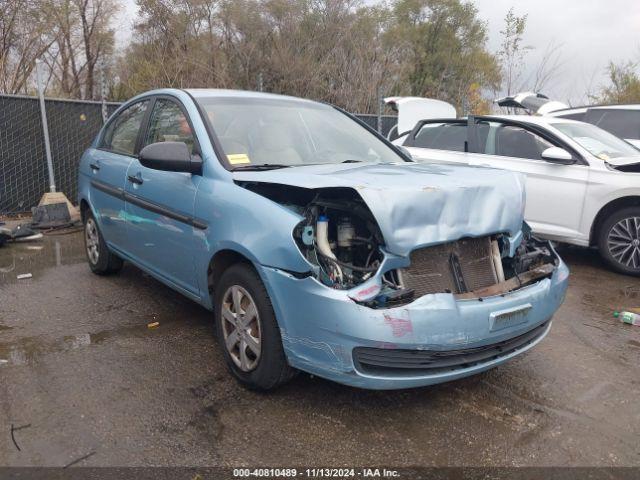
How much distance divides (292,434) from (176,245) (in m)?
1.52

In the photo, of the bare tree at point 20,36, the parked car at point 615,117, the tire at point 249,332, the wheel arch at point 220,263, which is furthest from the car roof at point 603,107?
the bare tree at point 20,36

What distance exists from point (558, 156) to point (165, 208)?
411 cm

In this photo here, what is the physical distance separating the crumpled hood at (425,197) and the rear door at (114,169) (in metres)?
1.65

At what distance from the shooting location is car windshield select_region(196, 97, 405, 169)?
3.40 m

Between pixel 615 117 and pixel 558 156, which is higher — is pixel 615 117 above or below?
above

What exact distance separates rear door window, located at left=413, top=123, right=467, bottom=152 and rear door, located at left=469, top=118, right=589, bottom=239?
0.23 meters

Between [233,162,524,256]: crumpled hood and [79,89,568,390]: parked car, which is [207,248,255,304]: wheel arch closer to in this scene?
[79,89,568,390]: parked car

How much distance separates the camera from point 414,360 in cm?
245

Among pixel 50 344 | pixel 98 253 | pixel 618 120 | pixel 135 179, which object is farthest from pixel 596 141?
pixel 50 344

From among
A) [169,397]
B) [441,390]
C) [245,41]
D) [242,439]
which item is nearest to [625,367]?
[441,390]

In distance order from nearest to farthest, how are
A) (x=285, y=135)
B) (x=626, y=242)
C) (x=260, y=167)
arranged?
(x=260, y=167), (x=285, y=135), (x=626, y=242)

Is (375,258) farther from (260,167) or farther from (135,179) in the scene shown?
(135,179)

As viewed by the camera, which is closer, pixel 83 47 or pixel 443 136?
pixel 443 136

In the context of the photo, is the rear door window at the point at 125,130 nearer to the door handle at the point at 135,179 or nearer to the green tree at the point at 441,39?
the door handle at the point at 135,179
